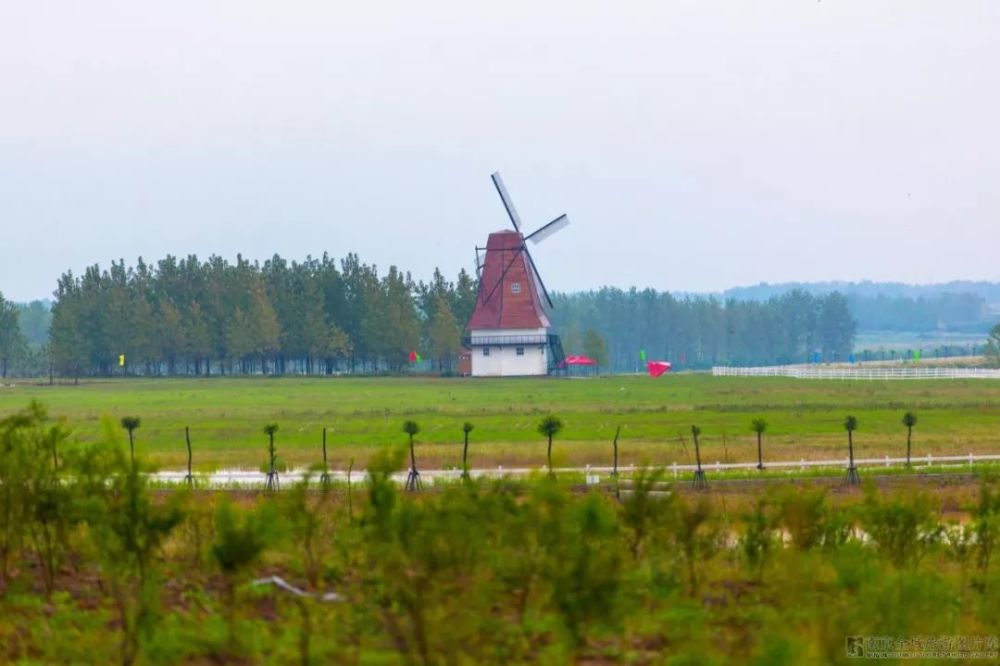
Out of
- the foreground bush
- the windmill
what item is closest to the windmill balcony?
the windmill

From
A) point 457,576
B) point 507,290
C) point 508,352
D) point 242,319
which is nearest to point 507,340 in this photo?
point 508,352

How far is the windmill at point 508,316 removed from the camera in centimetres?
11762

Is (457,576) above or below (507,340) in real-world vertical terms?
below

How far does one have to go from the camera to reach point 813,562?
51.8ft

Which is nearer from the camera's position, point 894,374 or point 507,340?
point 894,374

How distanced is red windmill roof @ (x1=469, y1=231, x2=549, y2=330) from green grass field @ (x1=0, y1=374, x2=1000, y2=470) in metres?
14.6

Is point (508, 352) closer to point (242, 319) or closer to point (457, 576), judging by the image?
point (242, 319)

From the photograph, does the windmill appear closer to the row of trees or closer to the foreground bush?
the row of trees

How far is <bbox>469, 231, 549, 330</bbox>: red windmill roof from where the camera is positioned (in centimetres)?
11756

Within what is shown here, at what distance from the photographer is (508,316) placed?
117 metres

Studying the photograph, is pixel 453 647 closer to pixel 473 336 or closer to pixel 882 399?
pixel 882 399

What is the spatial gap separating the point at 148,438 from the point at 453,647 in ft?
133

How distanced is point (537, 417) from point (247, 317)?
76346 mm

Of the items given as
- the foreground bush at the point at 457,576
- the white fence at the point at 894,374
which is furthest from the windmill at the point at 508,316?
the foreground bush at the point at 457,576
